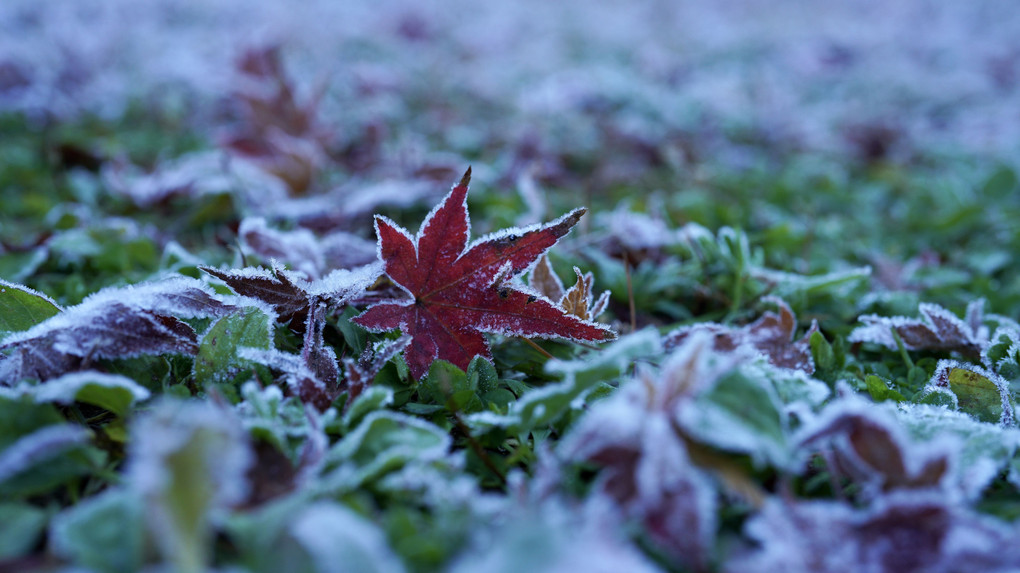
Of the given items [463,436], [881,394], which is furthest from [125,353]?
[881,394]

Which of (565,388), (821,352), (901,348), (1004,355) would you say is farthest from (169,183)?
(1004,355)

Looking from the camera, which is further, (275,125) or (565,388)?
(275,125)

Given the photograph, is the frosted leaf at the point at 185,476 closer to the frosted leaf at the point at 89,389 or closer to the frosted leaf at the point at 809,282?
the frosted leaf at the point at 89,389

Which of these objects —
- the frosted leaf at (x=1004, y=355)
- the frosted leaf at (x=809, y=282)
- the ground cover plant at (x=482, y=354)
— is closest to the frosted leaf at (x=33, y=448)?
the ground cover plant at (x=482, y=354)

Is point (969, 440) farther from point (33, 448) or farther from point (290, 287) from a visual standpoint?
point (33, 448)

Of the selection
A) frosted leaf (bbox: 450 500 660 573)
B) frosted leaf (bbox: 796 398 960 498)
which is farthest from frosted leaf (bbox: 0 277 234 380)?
frosted leaf (bbox: 796 398 960 498)

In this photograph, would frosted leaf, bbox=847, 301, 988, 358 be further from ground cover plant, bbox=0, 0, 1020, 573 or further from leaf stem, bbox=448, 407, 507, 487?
leaf stem, bbox=448, 407, 507, 487
